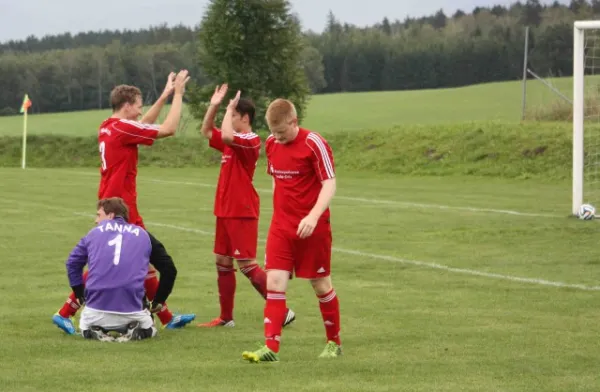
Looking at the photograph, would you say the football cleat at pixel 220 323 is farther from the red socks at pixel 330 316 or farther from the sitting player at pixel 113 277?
the red socks at pixel 330 316

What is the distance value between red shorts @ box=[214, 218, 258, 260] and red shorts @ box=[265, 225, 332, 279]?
176cm

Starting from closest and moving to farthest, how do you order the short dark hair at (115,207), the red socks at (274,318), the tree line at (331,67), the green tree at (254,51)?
the red socks at (274,318), the short dark hair at (115,207), the green tree at (254,51), the tree line at (331,67)

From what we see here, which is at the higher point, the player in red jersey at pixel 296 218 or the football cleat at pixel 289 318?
the player in red jersey at pixel 296 218

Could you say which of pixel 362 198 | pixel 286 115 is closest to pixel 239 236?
pixel 286 115

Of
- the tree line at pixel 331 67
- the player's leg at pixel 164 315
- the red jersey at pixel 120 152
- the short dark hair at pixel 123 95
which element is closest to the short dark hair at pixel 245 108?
the red jersey at pixel 120 152

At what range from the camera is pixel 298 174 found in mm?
8844

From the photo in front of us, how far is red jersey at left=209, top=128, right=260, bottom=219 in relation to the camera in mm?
10641

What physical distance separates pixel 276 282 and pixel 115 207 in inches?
67.6

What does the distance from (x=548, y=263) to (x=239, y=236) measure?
19.8 ft

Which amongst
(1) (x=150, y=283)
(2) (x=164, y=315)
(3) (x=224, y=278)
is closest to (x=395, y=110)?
(3) (x=224, y=278)

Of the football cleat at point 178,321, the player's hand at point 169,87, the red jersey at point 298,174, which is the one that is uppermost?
the player's hand at point 169,87

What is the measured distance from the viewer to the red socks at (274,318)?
862 cm

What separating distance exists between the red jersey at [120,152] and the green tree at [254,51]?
131 ft

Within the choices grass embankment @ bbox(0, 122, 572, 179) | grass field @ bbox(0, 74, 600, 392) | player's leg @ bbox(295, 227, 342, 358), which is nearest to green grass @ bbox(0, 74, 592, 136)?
grass embankment @ bbox(0, 122, 572, 179)
